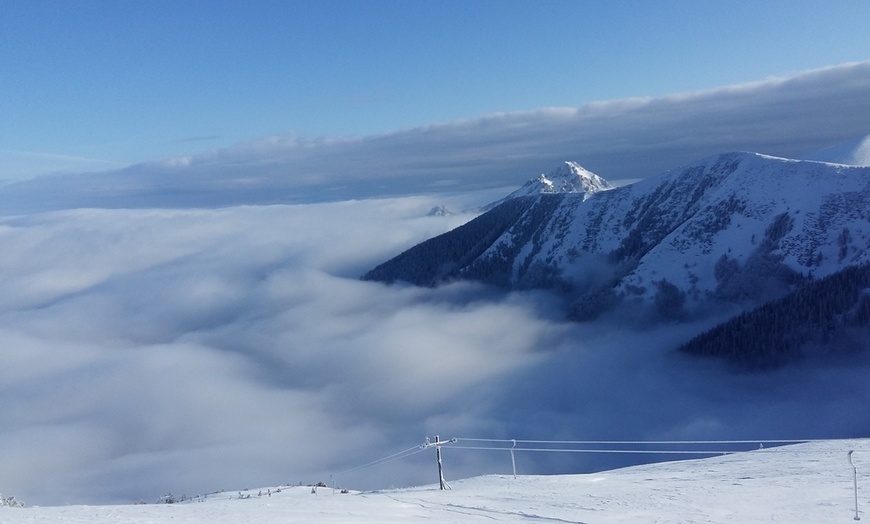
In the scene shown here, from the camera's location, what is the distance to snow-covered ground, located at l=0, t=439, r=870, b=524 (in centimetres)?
2245

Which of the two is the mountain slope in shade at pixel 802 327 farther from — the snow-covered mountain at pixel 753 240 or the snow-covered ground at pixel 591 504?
the snow-covered ground at pixel 591 504

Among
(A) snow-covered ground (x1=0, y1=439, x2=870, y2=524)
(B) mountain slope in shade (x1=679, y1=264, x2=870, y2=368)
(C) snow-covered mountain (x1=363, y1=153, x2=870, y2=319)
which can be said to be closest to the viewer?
(A) snow-covered ground (x1=0, y1=439, x2=870, y2=524)

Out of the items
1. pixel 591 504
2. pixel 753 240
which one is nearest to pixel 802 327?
pixel 753 240

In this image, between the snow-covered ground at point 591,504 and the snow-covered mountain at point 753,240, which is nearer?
the snow-covered ground at point 591,504

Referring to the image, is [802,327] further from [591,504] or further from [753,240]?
[591,504]

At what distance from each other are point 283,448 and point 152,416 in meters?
61.9

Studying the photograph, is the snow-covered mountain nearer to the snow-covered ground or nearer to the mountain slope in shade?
the mountain slope in shade

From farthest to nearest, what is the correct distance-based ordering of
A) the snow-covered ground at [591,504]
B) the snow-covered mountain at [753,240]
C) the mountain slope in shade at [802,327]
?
1. the snow-covered mountain at [753,240]
2. the mountain slope in shade at [802,327]
3. the snow-covered ground at [591,504]

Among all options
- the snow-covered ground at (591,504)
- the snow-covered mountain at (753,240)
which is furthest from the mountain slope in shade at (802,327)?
the snow-covered ground at (591,504)

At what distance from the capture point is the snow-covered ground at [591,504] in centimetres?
2245

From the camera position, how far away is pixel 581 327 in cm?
19188

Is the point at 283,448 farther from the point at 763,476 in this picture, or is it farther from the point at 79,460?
the point at 763,476

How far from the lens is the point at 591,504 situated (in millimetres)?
25297

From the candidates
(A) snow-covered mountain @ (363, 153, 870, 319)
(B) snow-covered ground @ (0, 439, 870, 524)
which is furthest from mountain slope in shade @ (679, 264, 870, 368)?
(B) snow-covered ground @ (0, 439, 870, 524)
